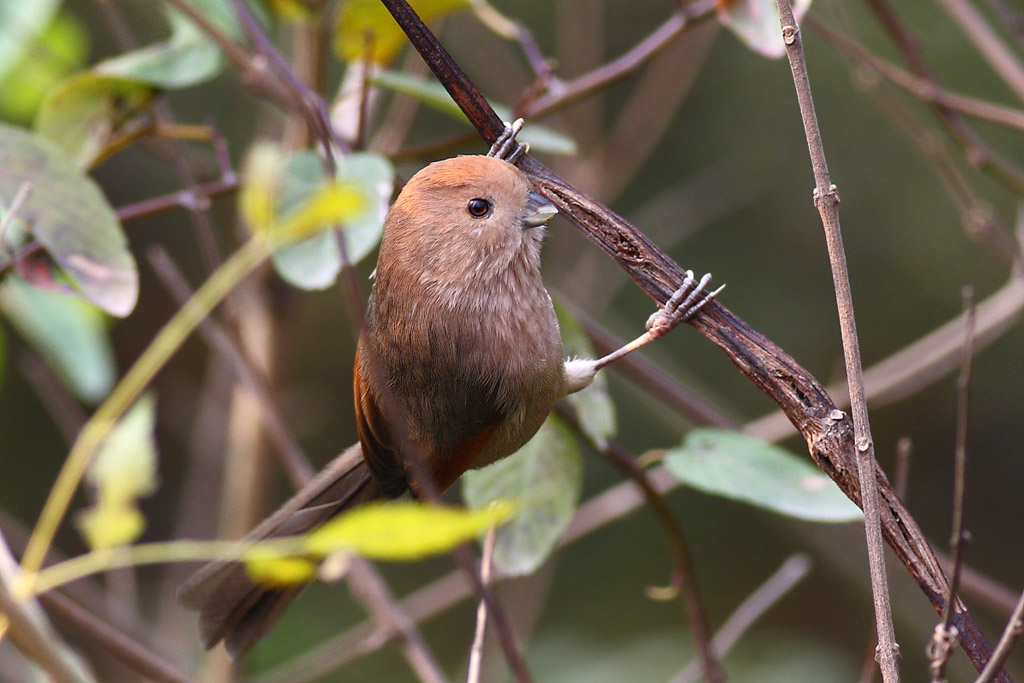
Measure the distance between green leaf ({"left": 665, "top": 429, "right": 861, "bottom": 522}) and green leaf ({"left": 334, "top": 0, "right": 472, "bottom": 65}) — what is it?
1039mm

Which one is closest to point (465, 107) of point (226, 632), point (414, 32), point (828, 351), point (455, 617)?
point (414, 32)

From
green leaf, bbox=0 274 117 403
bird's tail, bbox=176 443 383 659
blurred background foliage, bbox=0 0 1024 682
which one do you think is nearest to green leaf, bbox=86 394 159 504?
bird's tail, bbox=176 443 383 659

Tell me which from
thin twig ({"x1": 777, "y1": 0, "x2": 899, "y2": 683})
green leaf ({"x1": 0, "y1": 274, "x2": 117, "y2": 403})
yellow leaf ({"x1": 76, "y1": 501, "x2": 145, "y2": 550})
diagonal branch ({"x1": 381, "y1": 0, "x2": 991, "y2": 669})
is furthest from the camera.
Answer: green leaf ({"x1": 0, "y1": 274, "x2": 117, "y2": 403})

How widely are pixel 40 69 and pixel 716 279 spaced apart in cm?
281

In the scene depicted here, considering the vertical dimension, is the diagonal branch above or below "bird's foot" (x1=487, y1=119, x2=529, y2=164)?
below

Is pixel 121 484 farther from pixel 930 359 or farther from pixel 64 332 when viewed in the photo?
pixel 930 359

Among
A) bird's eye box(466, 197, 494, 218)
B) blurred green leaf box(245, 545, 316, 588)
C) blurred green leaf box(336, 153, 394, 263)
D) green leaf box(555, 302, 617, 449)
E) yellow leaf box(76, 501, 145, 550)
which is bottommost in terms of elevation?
green leaf box(555, 302, 617, 449)

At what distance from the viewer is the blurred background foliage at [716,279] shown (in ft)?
14.0

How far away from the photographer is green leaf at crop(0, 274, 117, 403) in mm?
2588

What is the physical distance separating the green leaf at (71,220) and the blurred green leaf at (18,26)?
27.6 inches

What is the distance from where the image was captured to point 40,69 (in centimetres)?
A: 274

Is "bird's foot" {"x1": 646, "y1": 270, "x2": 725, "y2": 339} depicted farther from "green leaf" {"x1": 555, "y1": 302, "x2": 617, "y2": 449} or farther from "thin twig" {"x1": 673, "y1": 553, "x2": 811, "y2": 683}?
"thin twig" {"x1": 673, "y1": 553, "x2": 811, "y2": 683}

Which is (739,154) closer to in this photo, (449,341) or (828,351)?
(828,351)

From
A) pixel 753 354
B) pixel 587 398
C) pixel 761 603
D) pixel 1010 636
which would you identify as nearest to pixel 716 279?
pixel 761 603
